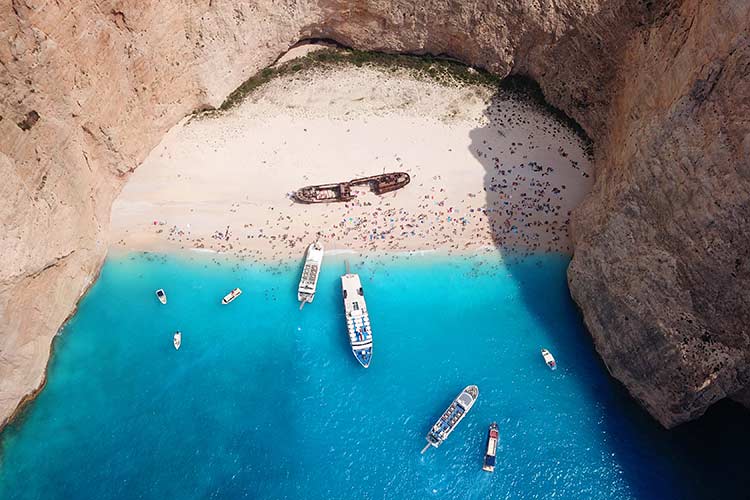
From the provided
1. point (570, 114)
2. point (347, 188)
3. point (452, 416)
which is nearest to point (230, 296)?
point (347, 188)

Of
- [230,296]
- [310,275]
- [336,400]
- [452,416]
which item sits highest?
[310,275]

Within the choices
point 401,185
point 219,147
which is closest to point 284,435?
point 401,185

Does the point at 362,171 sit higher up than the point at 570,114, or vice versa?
the point at 570,114

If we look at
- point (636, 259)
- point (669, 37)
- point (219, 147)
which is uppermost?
point (669, 37)

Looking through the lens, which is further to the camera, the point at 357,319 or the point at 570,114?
the point at 570,114

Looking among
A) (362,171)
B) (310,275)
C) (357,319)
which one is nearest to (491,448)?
(357,319)

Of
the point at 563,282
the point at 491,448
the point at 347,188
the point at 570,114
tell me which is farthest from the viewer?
the point at 570,114

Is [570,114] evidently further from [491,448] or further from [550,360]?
[491,448]

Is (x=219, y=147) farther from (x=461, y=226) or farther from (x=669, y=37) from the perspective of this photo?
(x=669, y=37)

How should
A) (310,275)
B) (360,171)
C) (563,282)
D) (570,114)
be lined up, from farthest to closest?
1. (570,114)
2. (360,171)
3. (563,282)
4. (310,275)
